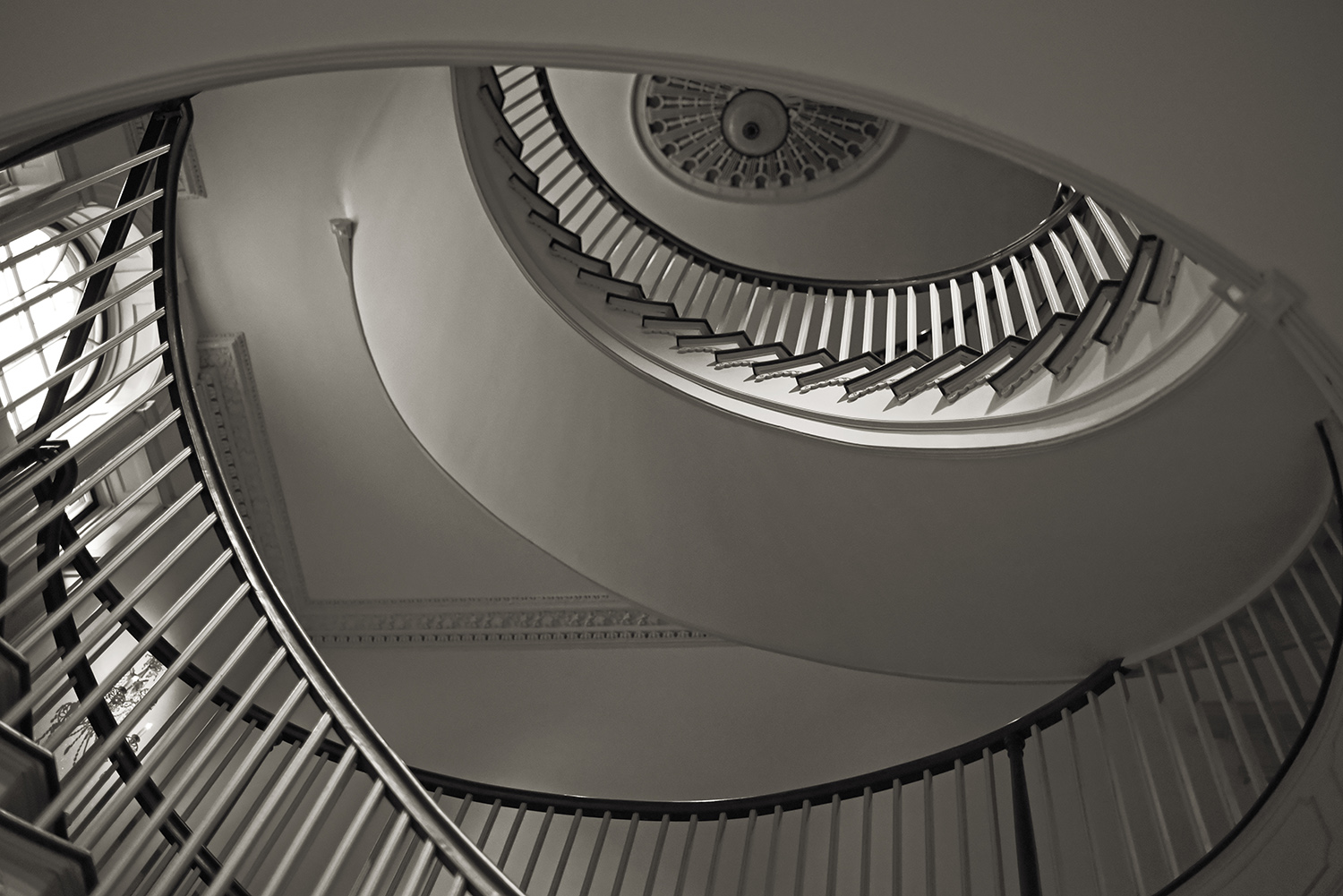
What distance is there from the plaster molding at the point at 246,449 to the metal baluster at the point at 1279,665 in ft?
15.1

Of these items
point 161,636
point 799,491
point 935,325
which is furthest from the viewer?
point 935,325

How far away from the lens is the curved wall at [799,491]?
3336 millimetres

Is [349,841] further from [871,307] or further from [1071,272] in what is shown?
[871,307]

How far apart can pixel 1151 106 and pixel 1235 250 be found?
33 cm

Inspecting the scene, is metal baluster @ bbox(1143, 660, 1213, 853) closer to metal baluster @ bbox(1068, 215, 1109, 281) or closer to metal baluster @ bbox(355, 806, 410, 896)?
metal baluster @ bbox(1068, 215, 1109, 281)

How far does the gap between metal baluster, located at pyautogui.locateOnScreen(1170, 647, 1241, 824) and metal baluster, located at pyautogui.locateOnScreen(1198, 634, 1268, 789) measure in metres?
0.07

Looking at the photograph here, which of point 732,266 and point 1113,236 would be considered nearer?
point 1113,236

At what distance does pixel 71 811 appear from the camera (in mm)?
3057

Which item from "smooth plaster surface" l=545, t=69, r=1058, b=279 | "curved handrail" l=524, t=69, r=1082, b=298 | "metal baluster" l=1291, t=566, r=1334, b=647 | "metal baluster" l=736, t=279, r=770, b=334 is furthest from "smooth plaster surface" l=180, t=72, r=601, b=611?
"metal baluster" l=1291, t=566, r=1334, b=647

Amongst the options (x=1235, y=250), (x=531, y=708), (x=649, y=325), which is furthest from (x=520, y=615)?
(x=1235, y=250)

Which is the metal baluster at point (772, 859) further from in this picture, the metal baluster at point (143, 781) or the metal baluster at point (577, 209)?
the metal baluster at point (577, 209)

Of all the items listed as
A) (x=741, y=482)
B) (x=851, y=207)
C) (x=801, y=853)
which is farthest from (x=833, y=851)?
(x=851, y=207)

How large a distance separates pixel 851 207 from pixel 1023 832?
5.72 metres

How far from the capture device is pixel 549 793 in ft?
14.3
